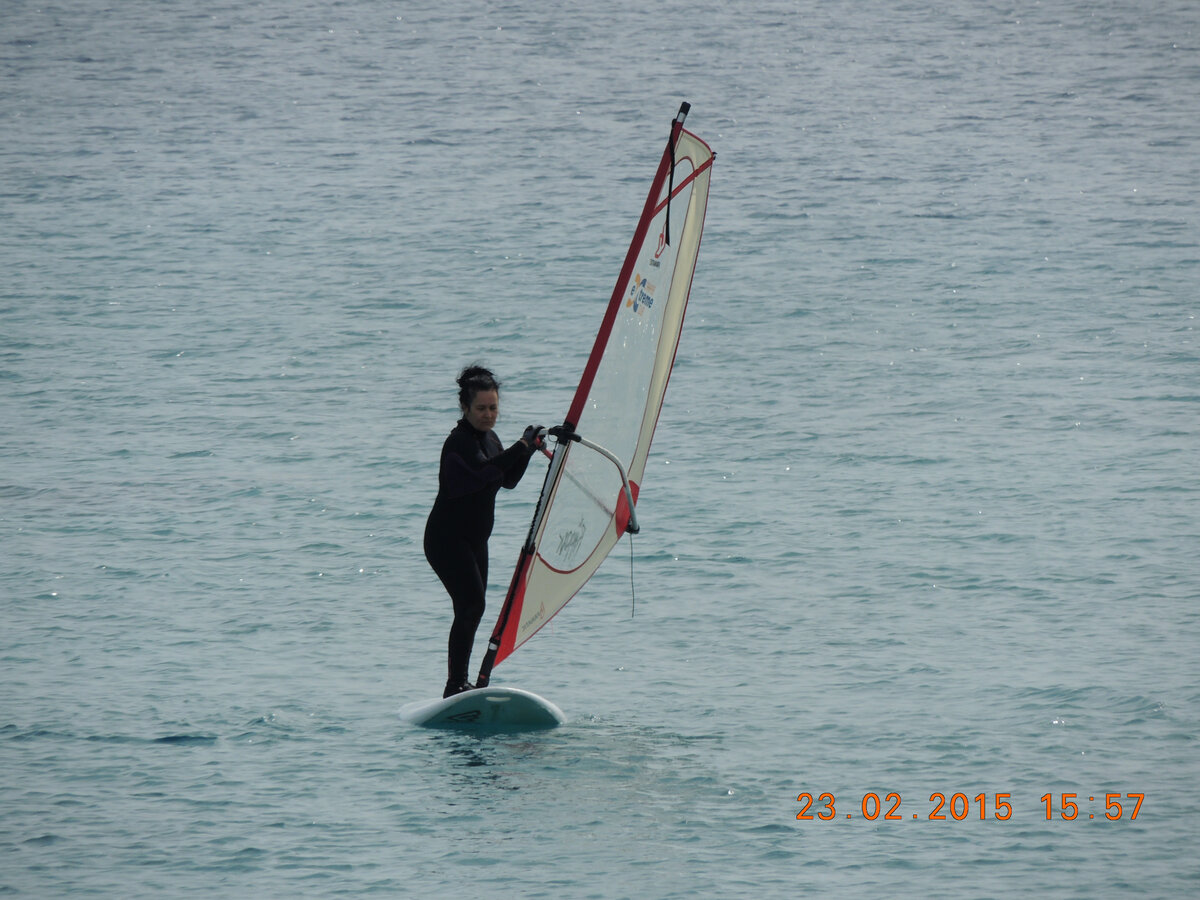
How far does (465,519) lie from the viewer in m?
7.45

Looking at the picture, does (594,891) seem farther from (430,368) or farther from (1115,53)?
(1115,53)

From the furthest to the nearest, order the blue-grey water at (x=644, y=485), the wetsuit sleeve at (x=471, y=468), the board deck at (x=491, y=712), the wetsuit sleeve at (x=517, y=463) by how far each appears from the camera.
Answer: the board deck at (x=491, y=712), the wetsuit sleeve at (x=471, y=468), the wetsuit sleeve at (x=517, y=463), the blue-grey water at (x=644, y=485)

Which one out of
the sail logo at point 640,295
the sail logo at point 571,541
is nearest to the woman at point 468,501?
the sail logo at point 571,541

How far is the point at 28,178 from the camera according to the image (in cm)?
2606

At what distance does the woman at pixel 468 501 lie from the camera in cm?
723

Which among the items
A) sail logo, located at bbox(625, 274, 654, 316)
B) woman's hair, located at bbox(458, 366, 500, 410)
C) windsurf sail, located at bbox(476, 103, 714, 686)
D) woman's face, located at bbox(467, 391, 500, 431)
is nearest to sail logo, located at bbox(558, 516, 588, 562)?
windsurf sail, located at bbox(476, 103, 714, 686)

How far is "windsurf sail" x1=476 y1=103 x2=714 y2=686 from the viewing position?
7.26 meters

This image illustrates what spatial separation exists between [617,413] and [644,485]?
5.28 metres

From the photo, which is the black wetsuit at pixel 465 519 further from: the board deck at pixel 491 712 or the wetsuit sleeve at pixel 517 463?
the board deck at pixel 491 712

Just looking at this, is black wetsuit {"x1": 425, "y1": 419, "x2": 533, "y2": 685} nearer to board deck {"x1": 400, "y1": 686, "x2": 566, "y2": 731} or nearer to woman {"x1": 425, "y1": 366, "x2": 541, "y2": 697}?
woman {"x1": 425, "y1": 366, "x2": 541, "y2": 697}

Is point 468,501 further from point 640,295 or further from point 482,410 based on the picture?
point 640,295

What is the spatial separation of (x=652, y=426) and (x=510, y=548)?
3.58 m

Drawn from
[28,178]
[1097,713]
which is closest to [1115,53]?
[28,178]
